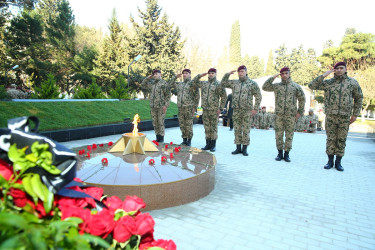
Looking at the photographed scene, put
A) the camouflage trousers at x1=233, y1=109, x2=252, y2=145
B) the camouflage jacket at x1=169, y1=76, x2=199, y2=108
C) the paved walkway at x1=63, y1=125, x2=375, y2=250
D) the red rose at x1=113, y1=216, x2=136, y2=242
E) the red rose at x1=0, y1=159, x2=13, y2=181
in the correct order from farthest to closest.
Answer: the camouflage jacket at x1=169, y1=76, x2=199, y2=108, the camouflage trousers at x1=233, y1=109, x2=252, y2=145, the paved walkway at x1=63, y1=125, x2=375, y2=250, the red rose at x1=113, y1=216, x2=136, y2=242, the red rose at x1=0, y1=159, x2=13, y2=181

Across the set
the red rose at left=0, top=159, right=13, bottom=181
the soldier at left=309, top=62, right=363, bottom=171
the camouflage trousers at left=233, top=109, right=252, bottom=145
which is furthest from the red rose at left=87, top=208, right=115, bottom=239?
the camouflage trousers at left=233, top=109, right=252, bottom=145

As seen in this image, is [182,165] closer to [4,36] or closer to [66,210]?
[66,210]

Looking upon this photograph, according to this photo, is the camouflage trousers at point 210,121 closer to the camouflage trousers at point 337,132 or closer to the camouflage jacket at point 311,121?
the camouflage trousers at point 337,132

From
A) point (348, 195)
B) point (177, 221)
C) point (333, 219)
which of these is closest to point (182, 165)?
point (177, 221)

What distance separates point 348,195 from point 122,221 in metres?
3.81

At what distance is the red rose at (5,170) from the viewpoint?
76 centimetres

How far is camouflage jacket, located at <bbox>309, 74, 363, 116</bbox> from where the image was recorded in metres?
4.80

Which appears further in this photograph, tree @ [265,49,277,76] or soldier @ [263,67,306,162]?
tree @ [265,49,277,76]

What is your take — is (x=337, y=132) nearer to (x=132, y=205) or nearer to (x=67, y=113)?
(x=132, y=205)

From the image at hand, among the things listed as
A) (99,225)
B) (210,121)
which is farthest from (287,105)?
(99,225)

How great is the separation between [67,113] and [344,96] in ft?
26.3

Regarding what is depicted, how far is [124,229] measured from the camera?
2.97 feet

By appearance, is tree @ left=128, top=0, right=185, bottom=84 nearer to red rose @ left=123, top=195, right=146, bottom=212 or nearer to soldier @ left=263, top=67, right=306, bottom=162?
soldier @ left=263, top=67, right=306, bottom=162

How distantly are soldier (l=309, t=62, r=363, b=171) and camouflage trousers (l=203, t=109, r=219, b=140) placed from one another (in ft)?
7.19
